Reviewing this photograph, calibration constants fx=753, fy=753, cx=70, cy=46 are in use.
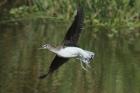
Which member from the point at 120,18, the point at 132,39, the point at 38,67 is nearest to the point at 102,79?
the point at 38,67

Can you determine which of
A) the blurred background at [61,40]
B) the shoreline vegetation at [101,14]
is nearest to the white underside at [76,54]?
the blurred background at [61,40]

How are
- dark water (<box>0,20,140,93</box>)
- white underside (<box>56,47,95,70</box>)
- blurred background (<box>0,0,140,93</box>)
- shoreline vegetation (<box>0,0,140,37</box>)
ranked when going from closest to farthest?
white underside (<box>56,47,95,70</box>) < dark water (<box>0,20,140,93</box>) < blurred background (<box>0,0,140,93</box>) < shoreline vegetation (<box>0,0,140,37</box>)

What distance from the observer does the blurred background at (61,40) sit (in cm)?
956

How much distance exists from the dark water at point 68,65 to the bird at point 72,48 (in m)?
2.51

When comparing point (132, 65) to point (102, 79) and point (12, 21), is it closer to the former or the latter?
point (102, 79)

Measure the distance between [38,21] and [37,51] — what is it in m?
3.81

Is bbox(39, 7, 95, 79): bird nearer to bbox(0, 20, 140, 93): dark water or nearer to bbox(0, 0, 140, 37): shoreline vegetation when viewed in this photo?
bbox(0, 20, 140, 93): dark water

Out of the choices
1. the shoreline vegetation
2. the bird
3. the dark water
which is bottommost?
the shoreline vegetation

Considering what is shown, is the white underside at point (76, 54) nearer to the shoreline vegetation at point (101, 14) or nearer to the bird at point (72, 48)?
the bird at point (72, 48)

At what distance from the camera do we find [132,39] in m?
13.6

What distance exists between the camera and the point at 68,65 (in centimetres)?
1095

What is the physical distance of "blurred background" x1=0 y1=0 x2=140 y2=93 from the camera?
956 cm

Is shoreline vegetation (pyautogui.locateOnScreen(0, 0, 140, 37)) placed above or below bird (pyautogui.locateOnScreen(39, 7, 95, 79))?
below

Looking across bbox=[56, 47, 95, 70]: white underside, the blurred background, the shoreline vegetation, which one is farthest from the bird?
the shoreline vegetation
